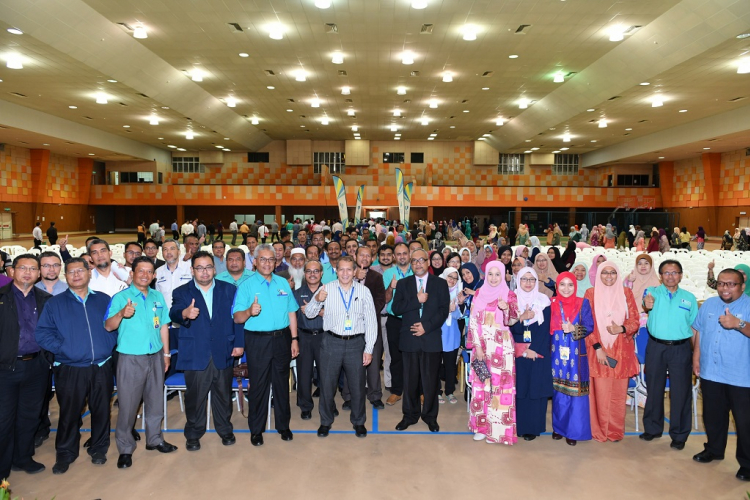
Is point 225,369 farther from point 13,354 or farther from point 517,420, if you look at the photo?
point 517,420

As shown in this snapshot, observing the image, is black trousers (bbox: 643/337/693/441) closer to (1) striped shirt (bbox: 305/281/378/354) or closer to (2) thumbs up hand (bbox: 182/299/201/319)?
(1) striped shirt (bbox: 305/281/378/354)

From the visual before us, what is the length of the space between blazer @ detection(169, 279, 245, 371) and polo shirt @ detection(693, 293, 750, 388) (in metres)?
4.24

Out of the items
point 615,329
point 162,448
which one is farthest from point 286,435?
point 615,329

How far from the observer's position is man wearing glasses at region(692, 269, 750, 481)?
4086 millimetres

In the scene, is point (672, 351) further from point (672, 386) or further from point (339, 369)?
point (339, 369)

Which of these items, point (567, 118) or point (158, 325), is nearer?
point (158, 325)

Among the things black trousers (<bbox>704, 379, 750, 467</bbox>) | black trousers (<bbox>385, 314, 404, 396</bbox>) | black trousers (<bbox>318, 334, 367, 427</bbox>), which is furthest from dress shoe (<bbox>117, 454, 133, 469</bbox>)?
black trousers (<bbox>704, 379, 750, 467</bbox>)

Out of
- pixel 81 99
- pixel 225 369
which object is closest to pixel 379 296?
pixel 225 369

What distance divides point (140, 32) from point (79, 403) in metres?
13.7

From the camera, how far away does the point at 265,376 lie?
15.3 feet

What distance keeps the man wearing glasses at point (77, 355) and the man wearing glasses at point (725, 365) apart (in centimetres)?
513

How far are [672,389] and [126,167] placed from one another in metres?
39.3

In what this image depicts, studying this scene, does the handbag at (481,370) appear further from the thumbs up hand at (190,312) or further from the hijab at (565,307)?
the thumbs up hand at (190,312)

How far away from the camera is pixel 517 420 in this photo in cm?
477
